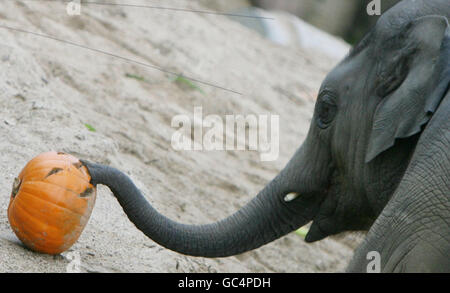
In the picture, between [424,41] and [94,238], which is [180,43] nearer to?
[94,238]

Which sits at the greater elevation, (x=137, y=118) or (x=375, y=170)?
(x=375, y=170)

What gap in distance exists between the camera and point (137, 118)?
270 inches

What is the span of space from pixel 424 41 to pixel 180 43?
19.1 ft

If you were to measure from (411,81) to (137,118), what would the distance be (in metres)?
3.40

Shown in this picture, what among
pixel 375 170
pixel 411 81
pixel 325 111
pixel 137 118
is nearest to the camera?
pixel 411 81

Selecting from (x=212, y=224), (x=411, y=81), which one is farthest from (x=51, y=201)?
(x=411, y=81)

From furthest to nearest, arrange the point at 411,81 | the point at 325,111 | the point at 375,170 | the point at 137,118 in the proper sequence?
the point at 137,118 → the point at 325,111 → the point at 375,170 → the point at 411,81

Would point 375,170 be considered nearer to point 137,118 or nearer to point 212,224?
point 212,224

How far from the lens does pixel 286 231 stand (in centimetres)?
452

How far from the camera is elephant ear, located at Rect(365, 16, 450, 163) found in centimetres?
368

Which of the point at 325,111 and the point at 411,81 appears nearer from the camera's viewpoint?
the point at 411,81

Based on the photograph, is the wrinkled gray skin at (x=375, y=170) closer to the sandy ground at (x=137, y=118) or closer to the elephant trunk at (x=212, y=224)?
the elephant trunk at (x=212, y=224)

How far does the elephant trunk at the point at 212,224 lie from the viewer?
12.7ft

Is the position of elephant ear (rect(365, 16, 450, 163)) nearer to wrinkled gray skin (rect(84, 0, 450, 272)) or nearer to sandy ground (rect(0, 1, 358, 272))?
wrinkled gray skin (rect(84, 0, 450, 272))
